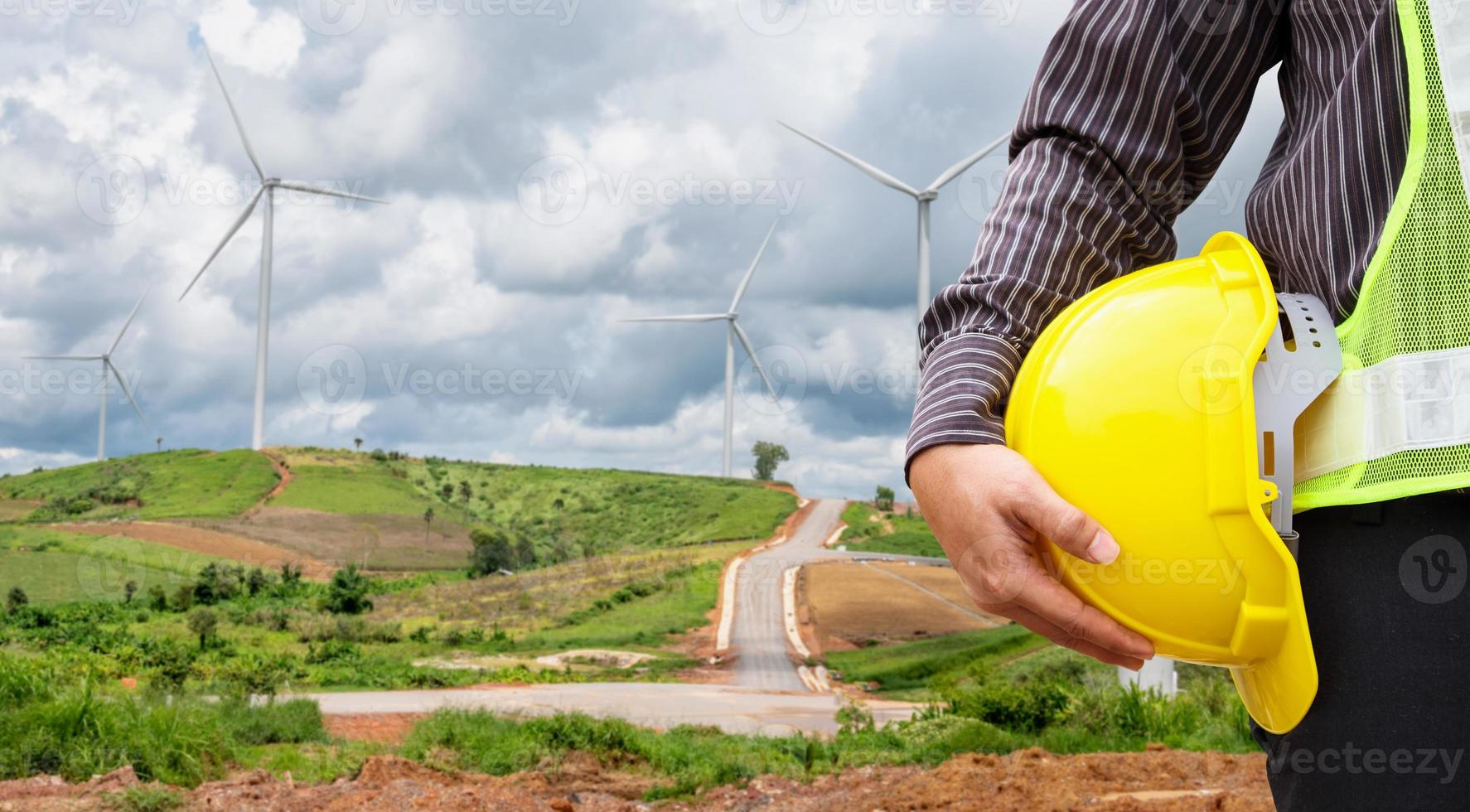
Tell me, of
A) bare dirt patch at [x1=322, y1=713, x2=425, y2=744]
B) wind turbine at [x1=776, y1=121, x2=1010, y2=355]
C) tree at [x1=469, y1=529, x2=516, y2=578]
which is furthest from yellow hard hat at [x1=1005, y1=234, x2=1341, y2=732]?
tree at [x1=469, y1=529, x2=516, y2=578]

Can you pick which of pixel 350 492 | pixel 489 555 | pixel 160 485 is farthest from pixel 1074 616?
pixel 160 485

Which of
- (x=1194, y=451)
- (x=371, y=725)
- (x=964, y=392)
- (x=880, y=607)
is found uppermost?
(x=964, y=392)

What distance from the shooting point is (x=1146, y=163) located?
71.9 inches

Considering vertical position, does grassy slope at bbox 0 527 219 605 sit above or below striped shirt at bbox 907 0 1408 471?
below

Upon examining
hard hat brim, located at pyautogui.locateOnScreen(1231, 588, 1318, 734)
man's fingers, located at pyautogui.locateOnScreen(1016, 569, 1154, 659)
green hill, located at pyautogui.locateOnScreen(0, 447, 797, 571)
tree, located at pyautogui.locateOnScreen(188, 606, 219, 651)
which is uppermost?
green hill, located at pyautogui.locateOnScreen(0, 447, 797, 571)

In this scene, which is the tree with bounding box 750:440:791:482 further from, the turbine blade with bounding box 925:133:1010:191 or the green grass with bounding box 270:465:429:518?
the turbine blade with bounding box 925:133:1010:191

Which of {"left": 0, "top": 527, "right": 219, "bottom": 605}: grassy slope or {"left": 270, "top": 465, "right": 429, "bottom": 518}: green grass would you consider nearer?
{"left": 0, "top": 527, "right": 219, "bottom": 605}: grassy slope

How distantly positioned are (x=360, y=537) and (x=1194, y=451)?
243 ft

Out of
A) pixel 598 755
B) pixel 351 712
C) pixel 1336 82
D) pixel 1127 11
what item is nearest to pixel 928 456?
pixel 1336 82

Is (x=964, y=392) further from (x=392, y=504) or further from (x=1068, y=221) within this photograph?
(x=392, y=504)

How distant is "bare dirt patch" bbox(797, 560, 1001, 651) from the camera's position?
45.0 metres

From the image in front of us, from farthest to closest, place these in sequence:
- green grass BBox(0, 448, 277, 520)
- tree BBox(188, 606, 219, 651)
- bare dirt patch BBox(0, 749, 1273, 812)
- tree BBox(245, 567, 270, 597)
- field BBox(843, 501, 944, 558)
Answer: green grass BBox(0, 448, 277, 520)
field BBox(843, 501, 944, 558)
tree BBox(245, 567, 270, 597)
tree BBox(188, 606, 219, 651)
bare dirt patch BBox(0, 749, 1273, 812)

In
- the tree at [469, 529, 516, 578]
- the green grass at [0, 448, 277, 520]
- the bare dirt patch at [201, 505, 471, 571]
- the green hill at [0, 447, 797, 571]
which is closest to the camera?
the tree at [469, 529, 516, 578]

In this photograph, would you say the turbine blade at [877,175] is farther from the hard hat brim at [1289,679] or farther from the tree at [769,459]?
the tree at [769,459]
